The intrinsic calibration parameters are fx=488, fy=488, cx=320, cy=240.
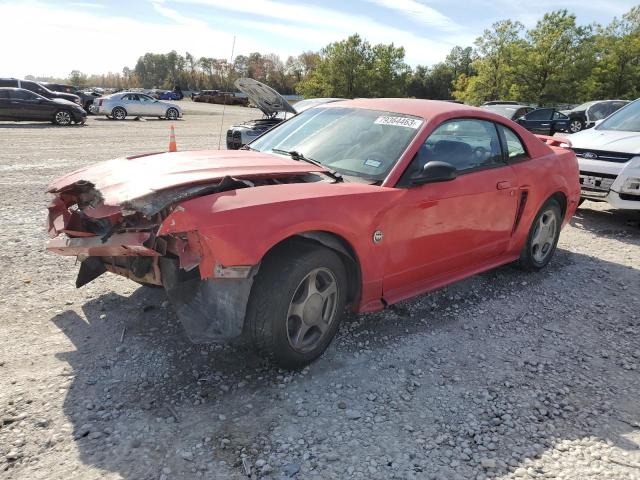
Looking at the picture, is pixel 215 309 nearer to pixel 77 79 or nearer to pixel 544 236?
pixel 544 236

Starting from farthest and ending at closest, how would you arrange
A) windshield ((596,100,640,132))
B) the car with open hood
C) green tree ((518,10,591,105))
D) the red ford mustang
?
green tree ((518,10,591,105))
the car with open hood
windshield ((596,100,640,132))
the red ford mustang

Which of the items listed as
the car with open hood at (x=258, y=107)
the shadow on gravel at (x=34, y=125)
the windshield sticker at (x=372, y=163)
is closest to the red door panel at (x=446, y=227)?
the windshield sticker at (x=372, y=163)

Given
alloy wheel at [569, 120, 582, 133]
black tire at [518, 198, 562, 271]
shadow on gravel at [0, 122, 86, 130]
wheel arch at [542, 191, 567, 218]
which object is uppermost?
alloy wheel at [569, 120, 582, 133]

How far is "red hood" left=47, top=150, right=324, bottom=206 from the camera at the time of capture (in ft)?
9.12

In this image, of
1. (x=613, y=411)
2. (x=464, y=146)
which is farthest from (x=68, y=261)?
(x=613, y=411)

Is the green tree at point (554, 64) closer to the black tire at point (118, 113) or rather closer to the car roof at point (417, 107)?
the black tire at point (118, 113)

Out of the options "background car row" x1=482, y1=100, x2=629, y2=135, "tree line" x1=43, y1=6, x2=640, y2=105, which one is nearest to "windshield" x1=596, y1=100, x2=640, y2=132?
"background car row" x1=482, y1=100, x2=629, y2=135

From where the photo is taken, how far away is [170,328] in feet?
11.2

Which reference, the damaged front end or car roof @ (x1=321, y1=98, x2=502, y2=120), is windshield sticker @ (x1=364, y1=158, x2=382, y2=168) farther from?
the damaged front end

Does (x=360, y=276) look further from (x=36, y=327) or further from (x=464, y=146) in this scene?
(x=36, y=327)

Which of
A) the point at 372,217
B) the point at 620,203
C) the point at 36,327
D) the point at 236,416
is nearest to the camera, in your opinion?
the point at 236,416

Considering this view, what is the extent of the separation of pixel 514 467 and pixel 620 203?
17.3ft

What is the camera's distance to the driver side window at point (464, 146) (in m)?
3.65

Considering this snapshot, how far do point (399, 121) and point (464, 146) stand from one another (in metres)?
0.62
